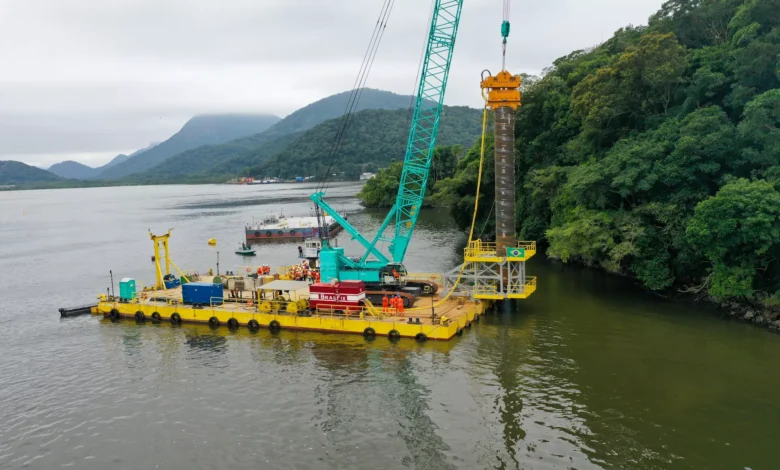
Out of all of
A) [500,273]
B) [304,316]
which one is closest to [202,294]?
[304,316]

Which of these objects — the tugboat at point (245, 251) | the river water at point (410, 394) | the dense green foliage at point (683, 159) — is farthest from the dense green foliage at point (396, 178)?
the river water at point (410, 394)

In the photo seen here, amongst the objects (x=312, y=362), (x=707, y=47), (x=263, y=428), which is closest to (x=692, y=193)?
(x=707, y=47)

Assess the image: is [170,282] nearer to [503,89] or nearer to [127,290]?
[127,290]

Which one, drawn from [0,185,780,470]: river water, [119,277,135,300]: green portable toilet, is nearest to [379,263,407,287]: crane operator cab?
[0,185,780,470]: river water

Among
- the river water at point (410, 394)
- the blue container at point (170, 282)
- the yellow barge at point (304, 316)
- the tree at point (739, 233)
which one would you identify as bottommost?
the river water at point (410, 394)

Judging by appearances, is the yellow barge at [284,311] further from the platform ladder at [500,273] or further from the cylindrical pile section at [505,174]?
the cylindrical pile section at [505,174]

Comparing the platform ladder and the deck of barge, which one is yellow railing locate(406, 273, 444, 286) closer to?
the deck of barge
